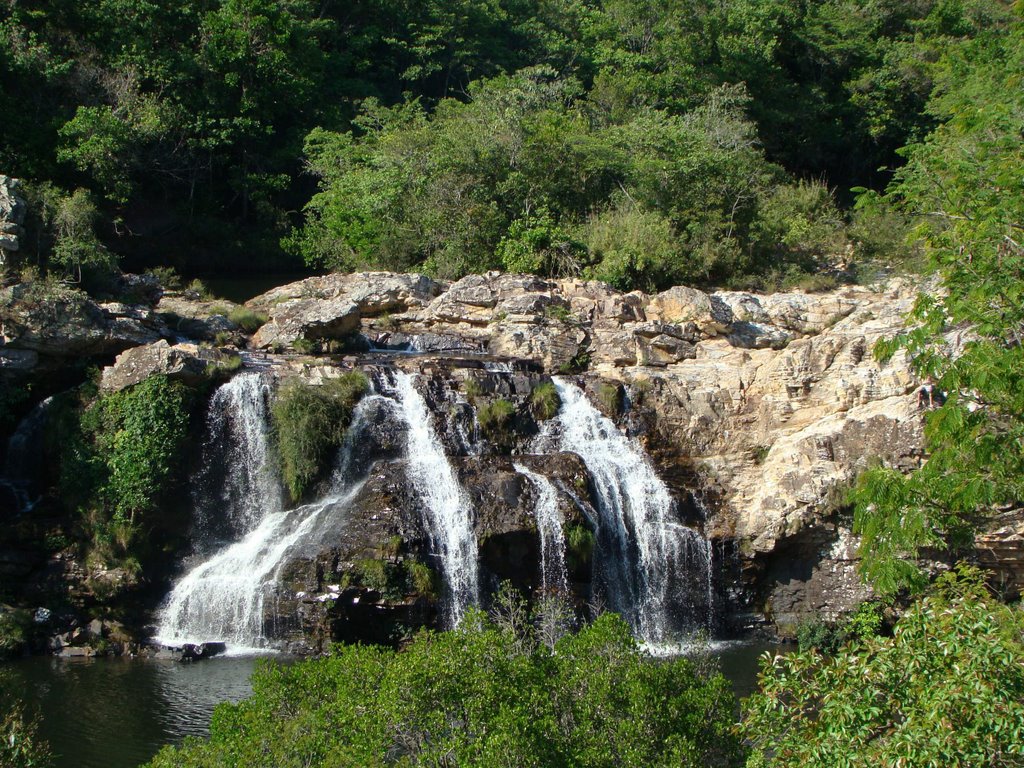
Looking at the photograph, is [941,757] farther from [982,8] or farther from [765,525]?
[982,8]

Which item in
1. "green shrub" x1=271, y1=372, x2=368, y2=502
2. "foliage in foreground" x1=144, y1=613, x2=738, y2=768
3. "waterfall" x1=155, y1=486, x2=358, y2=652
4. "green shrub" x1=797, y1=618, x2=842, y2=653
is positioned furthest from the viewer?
"green shrub" x1=271, y1=372, x2=368, y2=502

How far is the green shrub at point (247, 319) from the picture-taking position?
20.5 m

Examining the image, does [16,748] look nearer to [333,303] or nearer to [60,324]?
[60,324]

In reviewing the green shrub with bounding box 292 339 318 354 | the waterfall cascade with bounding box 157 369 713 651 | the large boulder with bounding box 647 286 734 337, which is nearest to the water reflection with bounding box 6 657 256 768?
the waterfall cascade with bounding box 157 369 713 651

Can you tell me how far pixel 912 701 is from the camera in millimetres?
5387

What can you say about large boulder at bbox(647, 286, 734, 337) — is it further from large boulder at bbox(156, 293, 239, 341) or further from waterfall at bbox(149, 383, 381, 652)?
large boulder at bbox(156, 293, 239, 341)

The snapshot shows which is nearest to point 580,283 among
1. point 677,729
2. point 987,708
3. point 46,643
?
point 46,643

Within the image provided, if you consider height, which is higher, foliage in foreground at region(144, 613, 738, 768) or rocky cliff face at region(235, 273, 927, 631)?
rocky cliff face at region(235, 273, 927, 631)

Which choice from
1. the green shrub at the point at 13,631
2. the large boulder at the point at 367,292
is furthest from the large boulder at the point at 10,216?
the green shrub at the point at 13,631

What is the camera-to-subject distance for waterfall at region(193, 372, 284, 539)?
54.7 feet

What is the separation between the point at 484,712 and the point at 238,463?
449 inches

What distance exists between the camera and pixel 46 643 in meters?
14.6

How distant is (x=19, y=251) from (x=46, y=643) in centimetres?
801

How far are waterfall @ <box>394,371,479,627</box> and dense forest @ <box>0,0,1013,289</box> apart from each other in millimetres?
8663
